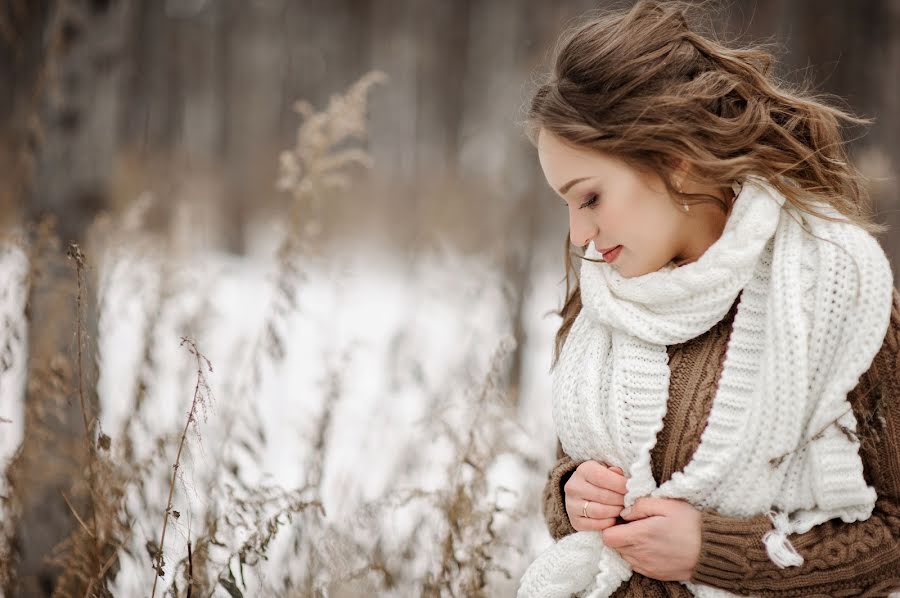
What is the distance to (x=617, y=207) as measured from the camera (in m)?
1.33

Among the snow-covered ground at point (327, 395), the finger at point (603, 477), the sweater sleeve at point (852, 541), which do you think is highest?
the snow-covered ground at point (327, 395)

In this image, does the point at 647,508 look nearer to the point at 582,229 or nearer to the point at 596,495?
the point at 596,495

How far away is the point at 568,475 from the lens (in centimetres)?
151

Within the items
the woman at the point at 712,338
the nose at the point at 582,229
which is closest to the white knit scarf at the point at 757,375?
the woman at the point at 712,338

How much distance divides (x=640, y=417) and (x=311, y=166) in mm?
1354

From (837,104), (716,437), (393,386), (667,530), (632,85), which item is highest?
(837,104)

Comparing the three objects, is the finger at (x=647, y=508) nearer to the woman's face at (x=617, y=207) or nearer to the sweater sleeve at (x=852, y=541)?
the sweater sleeve at (x=852, y=541)

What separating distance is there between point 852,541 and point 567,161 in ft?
2.39

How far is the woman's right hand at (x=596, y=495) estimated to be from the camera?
1.35 m

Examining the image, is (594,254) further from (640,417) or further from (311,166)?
(311,166)

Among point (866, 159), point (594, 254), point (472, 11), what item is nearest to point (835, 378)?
point (594, 254)

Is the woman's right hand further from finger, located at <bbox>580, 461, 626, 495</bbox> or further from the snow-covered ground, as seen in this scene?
the snow-covered ground

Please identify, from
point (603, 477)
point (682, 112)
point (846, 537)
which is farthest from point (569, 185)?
point (846, 537)

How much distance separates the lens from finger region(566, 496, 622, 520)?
1350 mm
